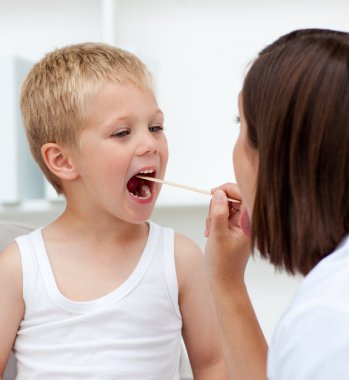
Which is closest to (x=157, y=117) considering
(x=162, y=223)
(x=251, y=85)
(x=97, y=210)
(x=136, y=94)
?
(x=136, y=94)

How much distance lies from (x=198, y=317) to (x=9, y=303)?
1.04ft

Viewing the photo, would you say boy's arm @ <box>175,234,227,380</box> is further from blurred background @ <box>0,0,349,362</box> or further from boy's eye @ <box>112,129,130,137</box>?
blurred background @ <box>0,0,349,362</box>

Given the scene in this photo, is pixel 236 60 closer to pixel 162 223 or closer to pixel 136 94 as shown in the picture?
pixel 162 223

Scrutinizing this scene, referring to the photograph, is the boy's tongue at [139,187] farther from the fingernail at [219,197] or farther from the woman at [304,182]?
the woman at [304,182]

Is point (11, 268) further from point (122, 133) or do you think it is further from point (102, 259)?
point (122, 133)

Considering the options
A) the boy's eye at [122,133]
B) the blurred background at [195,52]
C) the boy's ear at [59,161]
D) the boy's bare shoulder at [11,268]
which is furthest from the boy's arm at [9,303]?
the blurred background at [195,52]

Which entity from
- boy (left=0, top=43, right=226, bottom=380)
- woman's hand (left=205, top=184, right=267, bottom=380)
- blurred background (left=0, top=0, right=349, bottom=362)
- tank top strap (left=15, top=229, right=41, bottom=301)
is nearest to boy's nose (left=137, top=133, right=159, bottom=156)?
boy (left=0, top=43, right=226, bottom=380)

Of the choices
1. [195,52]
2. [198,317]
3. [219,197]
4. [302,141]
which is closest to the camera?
[302,141]

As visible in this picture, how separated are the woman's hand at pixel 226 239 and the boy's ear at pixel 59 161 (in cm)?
26

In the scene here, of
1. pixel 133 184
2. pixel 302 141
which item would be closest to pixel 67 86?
pixel 133 184

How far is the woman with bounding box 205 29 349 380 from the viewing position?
0.69m

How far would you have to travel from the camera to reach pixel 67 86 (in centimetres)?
119

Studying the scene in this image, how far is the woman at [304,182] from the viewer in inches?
27.0

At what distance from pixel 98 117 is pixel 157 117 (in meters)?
0.10
